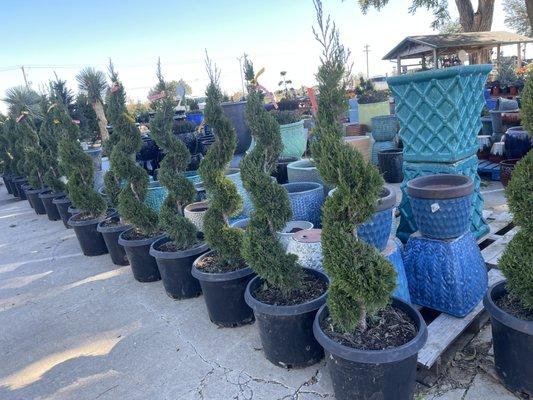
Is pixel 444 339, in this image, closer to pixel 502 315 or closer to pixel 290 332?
pixel 502 315

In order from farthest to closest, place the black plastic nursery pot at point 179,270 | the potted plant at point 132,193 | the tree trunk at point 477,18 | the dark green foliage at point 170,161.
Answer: the tree trunk at point 477,18 < the potted plant at point 132,193 < the dark green foliage at point 170,161 < the black plastic nursery pot at point 179,270

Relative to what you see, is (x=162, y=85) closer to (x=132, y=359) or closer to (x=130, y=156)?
(x=130, y=156)

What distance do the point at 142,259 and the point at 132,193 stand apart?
683 mm

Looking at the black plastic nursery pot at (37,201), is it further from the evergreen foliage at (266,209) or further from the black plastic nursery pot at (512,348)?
the black plastic nursery pot at (512,348)

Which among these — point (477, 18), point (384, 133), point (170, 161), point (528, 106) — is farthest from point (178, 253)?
point (477, 18)

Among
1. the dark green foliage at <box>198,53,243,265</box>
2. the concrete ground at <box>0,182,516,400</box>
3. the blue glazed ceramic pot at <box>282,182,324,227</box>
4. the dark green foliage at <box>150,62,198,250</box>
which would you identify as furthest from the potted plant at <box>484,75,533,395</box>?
the dark green foliage at <box>150,62,198,250</box>

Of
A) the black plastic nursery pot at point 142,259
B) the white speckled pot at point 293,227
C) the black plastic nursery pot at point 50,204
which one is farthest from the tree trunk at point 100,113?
the white speckled pot at point 293,227

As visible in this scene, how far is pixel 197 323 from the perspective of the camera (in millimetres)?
2828

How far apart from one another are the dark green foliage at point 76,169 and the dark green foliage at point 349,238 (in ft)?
11.5

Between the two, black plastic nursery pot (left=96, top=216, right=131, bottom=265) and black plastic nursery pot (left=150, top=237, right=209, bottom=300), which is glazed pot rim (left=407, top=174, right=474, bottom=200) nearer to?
black plastic nursery pot (left=150, top=237, right=209, bottom=300)

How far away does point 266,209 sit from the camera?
2340mm

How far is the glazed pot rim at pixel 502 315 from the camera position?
164 cm

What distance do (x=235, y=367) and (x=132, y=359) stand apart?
0.72 metres

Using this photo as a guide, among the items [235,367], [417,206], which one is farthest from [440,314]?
[235,367]
